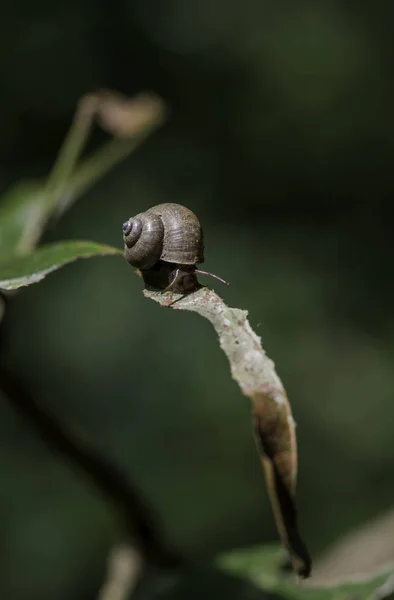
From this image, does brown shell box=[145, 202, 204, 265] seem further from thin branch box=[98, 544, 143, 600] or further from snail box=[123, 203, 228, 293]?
thin branch box=[98, 544, 143, 600]

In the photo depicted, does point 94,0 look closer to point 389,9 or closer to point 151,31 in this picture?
point 151,31

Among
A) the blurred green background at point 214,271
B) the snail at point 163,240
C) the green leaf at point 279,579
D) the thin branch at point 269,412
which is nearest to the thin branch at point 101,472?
the green leaf at point 279,579

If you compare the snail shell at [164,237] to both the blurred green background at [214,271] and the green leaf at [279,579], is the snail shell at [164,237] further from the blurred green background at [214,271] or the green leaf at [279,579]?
the blurred green background at [214,271]

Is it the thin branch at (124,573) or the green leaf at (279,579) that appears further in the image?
the thin branch at (124,573)

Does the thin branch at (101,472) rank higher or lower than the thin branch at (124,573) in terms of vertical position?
higher

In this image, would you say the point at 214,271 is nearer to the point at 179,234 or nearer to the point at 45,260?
the point at 179,234

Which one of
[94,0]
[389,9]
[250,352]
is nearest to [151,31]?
[94,0]
